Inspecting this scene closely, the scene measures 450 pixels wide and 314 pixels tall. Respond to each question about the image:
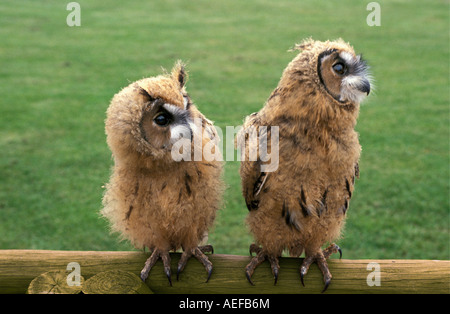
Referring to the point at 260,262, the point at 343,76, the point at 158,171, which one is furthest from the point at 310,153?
the point at 158,171

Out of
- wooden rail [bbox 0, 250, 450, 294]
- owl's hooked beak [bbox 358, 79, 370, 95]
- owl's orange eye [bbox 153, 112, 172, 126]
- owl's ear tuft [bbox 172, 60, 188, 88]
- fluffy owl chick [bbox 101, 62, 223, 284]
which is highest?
owl's ear tuft [bbox 172, 60, 188, 88]

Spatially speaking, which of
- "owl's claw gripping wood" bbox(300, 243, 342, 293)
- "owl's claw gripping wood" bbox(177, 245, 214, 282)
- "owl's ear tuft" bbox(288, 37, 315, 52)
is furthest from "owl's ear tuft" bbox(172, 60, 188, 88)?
"owl's claw gripping wood" bbox(300, 243, 342, 293)

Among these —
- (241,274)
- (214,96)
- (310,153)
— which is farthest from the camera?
(214,96)

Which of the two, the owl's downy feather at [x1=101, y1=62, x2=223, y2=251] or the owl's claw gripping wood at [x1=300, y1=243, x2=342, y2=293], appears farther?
the owl's claw gripping wood at [x1=300, y1=243, x2=342, y2=293]

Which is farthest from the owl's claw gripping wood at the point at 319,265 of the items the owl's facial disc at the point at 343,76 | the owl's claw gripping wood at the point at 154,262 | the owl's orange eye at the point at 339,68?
the owl's orange eye at the point at 339,68

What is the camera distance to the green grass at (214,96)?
461cm

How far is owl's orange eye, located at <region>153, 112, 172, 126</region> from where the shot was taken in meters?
2.10

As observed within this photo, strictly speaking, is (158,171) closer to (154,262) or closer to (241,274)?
(154,262)

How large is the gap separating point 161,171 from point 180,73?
512mm

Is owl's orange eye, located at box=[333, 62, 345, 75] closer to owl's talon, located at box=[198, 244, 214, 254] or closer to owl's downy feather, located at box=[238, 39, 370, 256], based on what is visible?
owl's downy feather, located at box=[238, 39, 370, 256]

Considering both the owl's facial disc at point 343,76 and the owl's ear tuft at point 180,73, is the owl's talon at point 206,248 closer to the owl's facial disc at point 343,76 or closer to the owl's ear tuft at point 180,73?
the owl's ear tuft at point 180,73

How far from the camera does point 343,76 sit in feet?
6.96

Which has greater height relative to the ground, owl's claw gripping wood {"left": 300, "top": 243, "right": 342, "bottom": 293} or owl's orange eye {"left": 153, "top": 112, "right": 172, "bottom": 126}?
owl's orange eye {"left": 153, "top": 112, "right": 172, "bottom": 126}
